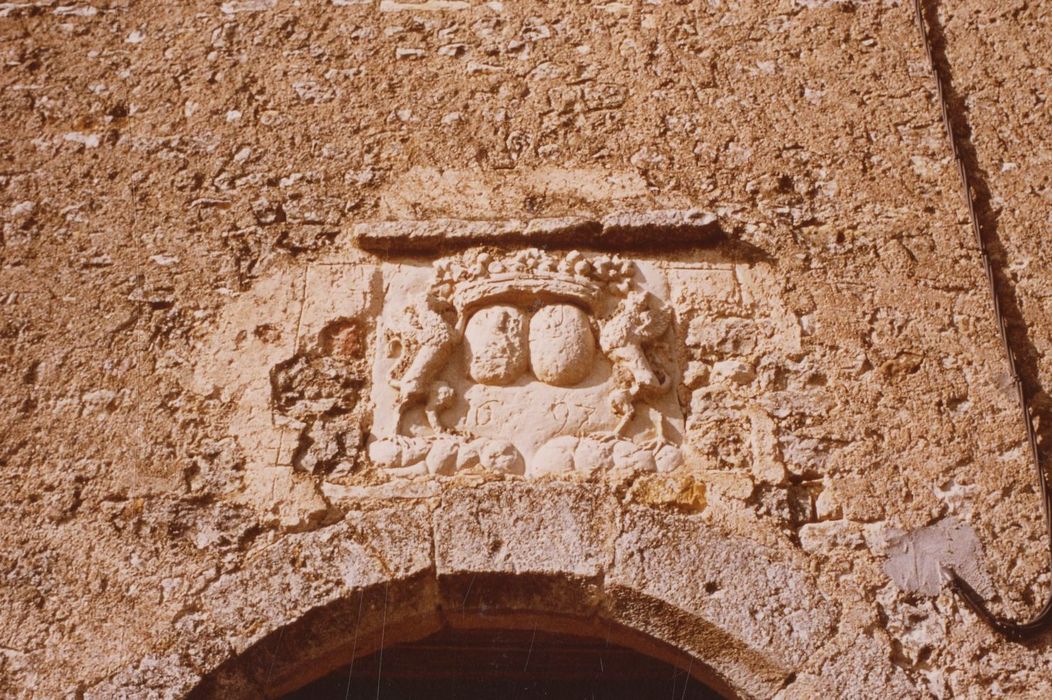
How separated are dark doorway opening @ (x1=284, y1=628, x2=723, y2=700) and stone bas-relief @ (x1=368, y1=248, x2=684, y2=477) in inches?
33.5

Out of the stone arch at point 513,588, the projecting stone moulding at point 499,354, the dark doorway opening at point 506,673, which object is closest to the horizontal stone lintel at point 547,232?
the projecting stone moulding at point 499,354

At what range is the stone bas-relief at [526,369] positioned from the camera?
3.15 metres

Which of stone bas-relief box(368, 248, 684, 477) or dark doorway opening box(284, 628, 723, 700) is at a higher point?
stone bas-relief box(368, 248, 684, 477)

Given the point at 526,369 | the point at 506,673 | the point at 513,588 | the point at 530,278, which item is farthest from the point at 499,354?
the point at 506,673

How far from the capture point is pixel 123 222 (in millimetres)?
3594

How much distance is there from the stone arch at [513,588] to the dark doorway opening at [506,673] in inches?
27.6

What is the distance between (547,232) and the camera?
3.46m

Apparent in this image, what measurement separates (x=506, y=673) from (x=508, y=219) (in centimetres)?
159

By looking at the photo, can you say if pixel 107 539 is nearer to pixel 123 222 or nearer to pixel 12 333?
pixel 12 333

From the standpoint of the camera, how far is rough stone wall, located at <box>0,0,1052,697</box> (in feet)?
9.65

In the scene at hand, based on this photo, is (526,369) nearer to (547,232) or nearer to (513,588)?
(547,232)

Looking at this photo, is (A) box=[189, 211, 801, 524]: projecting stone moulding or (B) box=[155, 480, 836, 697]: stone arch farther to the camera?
(A) box=[189, 211, 801, 524]: projecting stone moulding

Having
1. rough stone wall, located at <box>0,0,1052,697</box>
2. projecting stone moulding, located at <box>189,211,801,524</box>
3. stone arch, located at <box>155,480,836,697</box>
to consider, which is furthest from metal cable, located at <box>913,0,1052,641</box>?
projecting stone moulding, located at <box>189,211,801,524</box>

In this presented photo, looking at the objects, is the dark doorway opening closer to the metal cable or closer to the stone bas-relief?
the stone bas-relief
